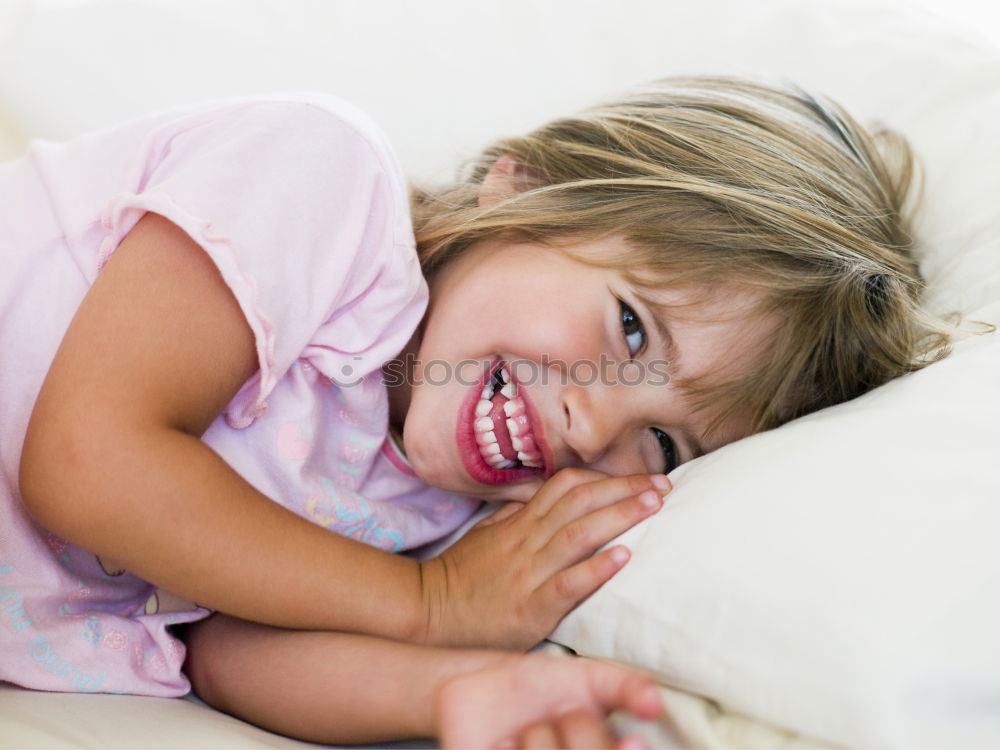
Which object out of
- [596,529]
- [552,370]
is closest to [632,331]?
[552,370]

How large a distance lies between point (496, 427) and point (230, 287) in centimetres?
29

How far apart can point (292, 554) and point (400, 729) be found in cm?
16

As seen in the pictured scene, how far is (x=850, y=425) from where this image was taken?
28.0 inches

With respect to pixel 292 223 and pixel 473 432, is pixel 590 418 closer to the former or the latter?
pixel 473 432

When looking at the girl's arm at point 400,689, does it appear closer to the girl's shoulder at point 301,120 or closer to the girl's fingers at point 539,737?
the girl's fingers at point 539,737

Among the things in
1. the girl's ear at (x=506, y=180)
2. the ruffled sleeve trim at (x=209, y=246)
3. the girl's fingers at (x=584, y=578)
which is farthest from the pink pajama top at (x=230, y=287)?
the girl's fingers at (x=584, y=578)

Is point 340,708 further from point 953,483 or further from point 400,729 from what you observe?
point 953,483

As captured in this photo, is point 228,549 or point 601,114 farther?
point 601,114

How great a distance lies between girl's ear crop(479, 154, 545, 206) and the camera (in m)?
0.98

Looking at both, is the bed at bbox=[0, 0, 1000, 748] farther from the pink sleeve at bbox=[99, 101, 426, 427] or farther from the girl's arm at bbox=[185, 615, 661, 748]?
the pink sleeve at bbox=[99, 101, 426, 427]

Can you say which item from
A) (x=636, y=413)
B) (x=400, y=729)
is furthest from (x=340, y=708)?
(x=636, y=413)

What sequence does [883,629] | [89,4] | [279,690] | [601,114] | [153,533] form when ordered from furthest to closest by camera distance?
[89,4]
[601,114]
[279,690]
[153,533]
[883,629]

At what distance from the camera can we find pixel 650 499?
76 cm

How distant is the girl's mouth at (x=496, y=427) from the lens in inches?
35.7
